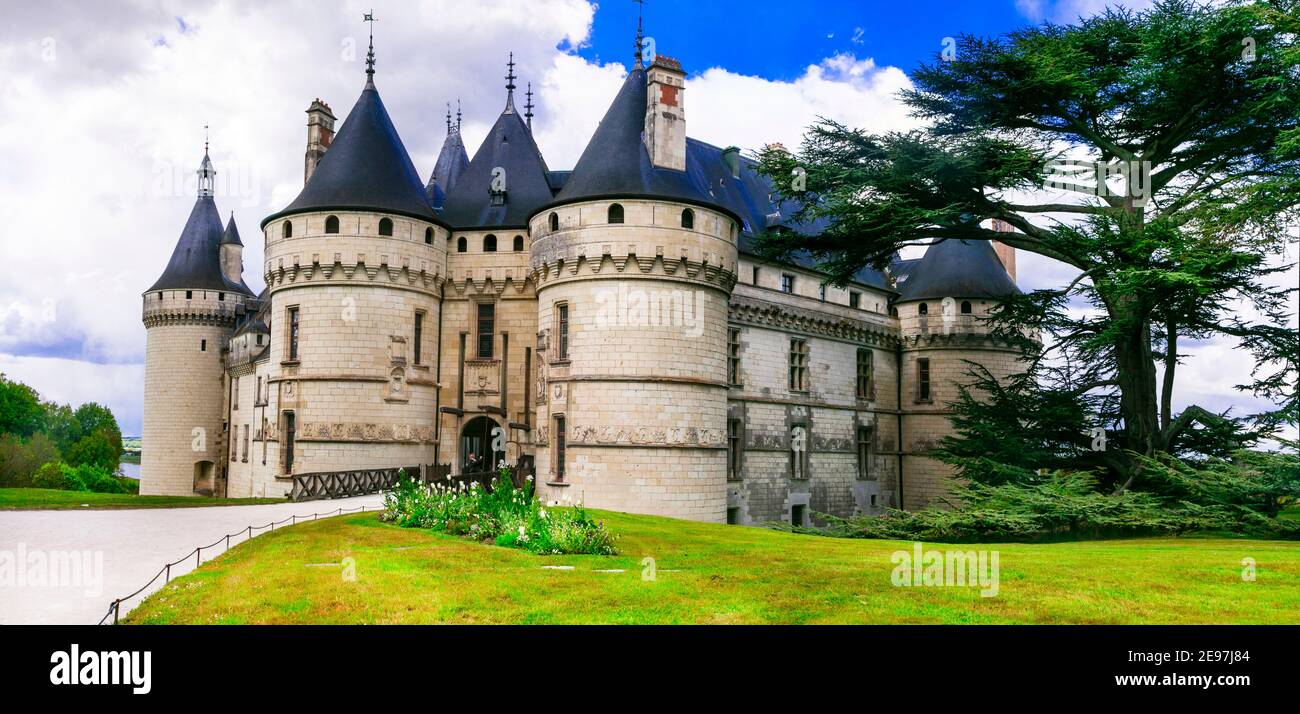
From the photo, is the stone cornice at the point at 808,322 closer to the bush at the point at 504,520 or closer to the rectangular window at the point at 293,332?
the rectangular window at the point at 293,332

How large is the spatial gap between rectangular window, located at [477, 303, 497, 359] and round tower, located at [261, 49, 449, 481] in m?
2.08

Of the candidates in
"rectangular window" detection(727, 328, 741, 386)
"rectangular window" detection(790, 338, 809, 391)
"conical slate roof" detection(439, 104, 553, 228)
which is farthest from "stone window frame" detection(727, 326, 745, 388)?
"conical slate roof" detection(439, 104, 553, 228)

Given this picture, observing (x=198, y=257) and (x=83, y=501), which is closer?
(x=83, y=501)

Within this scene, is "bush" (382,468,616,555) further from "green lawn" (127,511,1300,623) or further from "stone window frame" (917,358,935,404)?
"stone window frame" (917,358,935,404)

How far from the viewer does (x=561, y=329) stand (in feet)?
88.2

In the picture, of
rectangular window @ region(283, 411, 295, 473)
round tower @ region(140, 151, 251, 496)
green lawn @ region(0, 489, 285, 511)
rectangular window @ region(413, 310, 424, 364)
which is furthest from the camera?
round tower @ region(140, 151, 251, 496)

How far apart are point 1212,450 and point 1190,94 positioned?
28.9 feet

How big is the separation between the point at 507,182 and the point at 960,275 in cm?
2116

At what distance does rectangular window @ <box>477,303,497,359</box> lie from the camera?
101ft

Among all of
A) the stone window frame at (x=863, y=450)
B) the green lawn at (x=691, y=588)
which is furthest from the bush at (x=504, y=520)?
the stone window frame at (x=863, y=450)

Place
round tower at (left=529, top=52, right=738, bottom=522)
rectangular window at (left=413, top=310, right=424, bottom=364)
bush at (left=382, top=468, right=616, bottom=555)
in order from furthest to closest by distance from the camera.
Result: 1. rectangular window at (left=413, top=310, right=424, bottom=364)
2. round tower at (left=529, top=52, right=738, bottom=522)
3. bush at (left=382, top=468, right=616, bottom=555)

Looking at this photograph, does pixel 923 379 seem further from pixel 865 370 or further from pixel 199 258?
pixel 199 258

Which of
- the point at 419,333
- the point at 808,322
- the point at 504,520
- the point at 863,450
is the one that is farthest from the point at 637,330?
the point at 863,450
